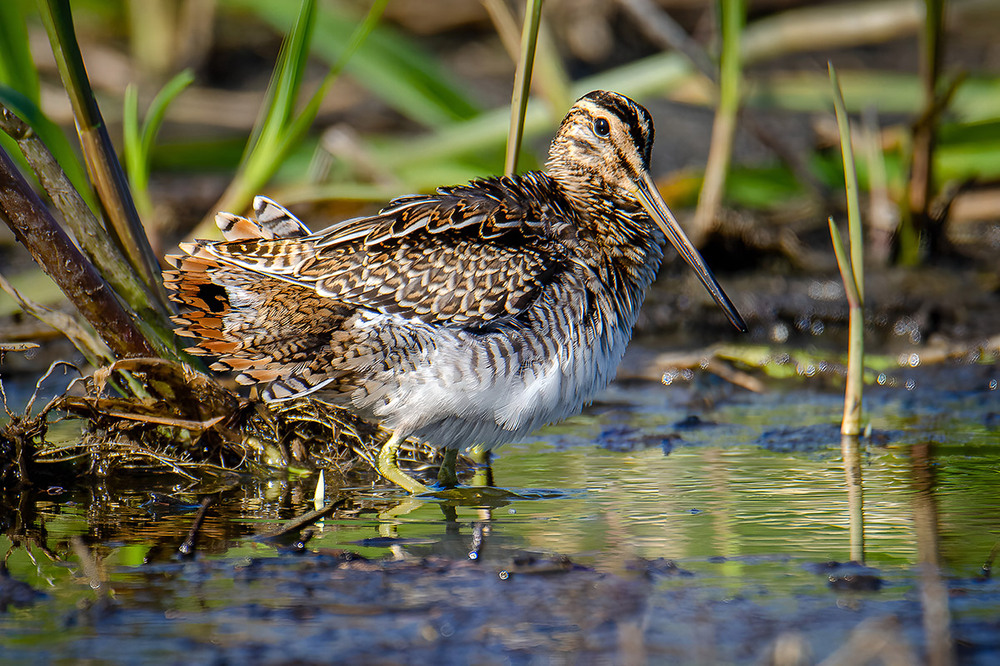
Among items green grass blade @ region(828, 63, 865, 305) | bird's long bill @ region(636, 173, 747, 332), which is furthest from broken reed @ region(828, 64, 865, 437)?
bird's long bill @ region(636, 173, 747, 332)

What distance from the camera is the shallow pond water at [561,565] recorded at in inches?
100

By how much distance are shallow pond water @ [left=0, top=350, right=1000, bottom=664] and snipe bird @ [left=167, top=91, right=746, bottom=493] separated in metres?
0.32

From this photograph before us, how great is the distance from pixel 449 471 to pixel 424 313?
2.17 feet

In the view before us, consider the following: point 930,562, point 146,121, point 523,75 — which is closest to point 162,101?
point 146,121

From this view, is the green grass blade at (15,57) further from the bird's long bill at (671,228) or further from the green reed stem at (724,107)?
the green reed stem at (724,107)

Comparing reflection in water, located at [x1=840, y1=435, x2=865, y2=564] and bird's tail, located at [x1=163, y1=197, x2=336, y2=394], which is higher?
bird's tail, located at [x1=163, y1=197, x2=336, y2=394]

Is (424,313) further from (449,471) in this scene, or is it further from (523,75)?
(523,75)

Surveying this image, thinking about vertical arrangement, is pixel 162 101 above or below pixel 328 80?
below

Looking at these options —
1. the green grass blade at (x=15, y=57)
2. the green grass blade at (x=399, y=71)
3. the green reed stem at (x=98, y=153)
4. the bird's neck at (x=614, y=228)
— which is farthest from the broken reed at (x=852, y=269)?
the green grass blade at (x=399, y=71)

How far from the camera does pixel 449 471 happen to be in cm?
416

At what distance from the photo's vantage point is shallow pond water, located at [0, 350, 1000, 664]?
100 inches

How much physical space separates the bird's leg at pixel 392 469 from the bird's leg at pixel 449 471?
95 mm

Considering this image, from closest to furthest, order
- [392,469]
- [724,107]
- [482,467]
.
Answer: [392,469] → [482,467] → [724,107]

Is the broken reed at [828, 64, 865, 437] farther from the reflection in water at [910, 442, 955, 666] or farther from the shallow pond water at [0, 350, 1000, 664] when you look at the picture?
the reflection in water at [910, 442, 955, 666]
